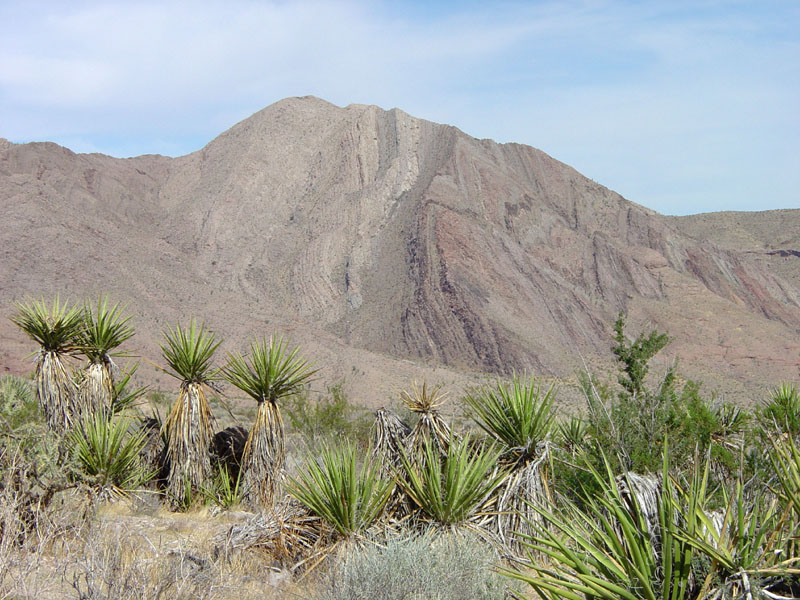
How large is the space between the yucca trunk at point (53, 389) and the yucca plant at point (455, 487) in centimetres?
711

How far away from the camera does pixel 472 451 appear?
8664 mm

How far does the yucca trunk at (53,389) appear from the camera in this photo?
1215 centimetres

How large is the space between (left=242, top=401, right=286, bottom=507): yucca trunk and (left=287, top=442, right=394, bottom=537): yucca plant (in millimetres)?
4068

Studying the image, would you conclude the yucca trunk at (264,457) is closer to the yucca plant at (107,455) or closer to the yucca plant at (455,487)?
the yucca plant at (107,455)

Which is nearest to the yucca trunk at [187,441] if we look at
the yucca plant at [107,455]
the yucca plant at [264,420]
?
the yucca plant at [107,455]

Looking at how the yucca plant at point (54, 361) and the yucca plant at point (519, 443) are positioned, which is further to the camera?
the yucca plant at point (54, 361)

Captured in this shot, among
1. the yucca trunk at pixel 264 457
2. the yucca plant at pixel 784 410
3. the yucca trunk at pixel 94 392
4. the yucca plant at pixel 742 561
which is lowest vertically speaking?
the yucca trunk at pixel 264 457

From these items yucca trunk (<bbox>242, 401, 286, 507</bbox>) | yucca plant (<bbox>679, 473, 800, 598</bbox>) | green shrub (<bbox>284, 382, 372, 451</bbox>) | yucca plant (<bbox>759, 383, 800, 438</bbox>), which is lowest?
green shrub (<bbox>284, 382, 372, 451</bbox>)

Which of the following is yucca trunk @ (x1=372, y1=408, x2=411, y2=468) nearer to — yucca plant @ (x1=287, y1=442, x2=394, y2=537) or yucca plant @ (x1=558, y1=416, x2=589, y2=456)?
yucca plant @ (x1=287, y1=442, x2=394, y2=537)

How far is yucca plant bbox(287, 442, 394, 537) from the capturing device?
7473 mm

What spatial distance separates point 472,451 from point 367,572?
9.57 ft

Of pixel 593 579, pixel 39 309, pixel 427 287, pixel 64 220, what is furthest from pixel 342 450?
pixel 64 220

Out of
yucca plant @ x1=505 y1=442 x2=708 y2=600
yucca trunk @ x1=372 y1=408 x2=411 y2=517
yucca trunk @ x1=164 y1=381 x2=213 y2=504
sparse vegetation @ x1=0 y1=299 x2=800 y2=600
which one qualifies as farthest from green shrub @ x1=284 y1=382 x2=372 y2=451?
yucca plant @ x1=505 y1=442 x2=708 y2=600

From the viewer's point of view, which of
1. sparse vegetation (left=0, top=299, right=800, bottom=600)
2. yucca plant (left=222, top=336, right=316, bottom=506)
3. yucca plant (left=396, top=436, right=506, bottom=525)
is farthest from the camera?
yucca plant (left=222, top=336, right=316, bottom=506)
